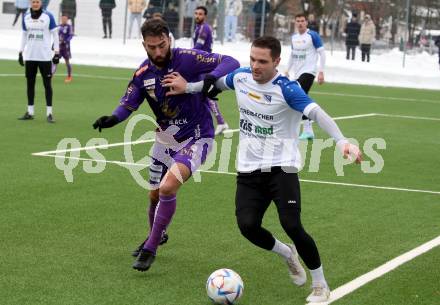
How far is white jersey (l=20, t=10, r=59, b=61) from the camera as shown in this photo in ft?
60.3

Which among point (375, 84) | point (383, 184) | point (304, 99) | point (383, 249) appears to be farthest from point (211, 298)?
point (375, 84)

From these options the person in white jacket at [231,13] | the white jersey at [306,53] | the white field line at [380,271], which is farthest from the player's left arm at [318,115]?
the person in white jacket at [231,13]

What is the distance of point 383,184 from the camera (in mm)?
12938

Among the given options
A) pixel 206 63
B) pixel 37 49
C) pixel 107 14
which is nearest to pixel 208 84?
pixel 206 63

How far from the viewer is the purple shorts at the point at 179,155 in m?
8.26

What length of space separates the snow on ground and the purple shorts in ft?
85.0

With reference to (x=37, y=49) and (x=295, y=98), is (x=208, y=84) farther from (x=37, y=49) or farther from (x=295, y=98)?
(x=37, y=49)

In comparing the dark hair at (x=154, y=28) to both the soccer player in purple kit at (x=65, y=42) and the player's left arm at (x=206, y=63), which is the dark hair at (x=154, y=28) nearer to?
the player's left arm at (x=206, y=63)

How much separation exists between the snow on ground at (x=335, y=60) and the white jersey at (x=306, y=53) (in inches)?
624

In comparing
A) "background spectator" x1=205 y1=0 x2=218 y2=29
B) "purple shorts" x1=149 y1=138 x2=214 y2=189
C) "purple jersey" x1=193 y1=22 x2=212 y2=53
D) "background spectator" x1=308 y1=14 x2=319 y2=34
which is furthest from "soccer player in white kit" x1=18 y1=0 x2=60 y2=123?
"background spectator" x1=205 y1=0 x2=218 y2=29

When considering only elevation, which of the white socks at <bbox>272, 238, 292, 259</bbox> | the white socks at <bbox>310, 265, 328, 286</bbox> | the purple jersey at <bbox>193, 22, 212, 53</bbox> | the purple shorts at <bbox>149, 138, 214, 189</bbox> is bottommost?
the white socks at <bbox>310, 265, 328, 286</bbox>

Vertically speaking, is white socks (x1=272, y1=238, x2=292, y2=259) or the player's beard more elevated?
the player's beard

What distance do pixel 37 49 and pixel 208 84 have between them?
11.1 m

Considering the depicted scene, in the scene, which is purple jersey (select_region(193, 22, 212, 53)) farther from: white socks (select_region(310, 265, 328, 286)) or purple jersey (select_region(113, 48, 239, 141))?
white socks (select_region(310, 265, 328, 286))
